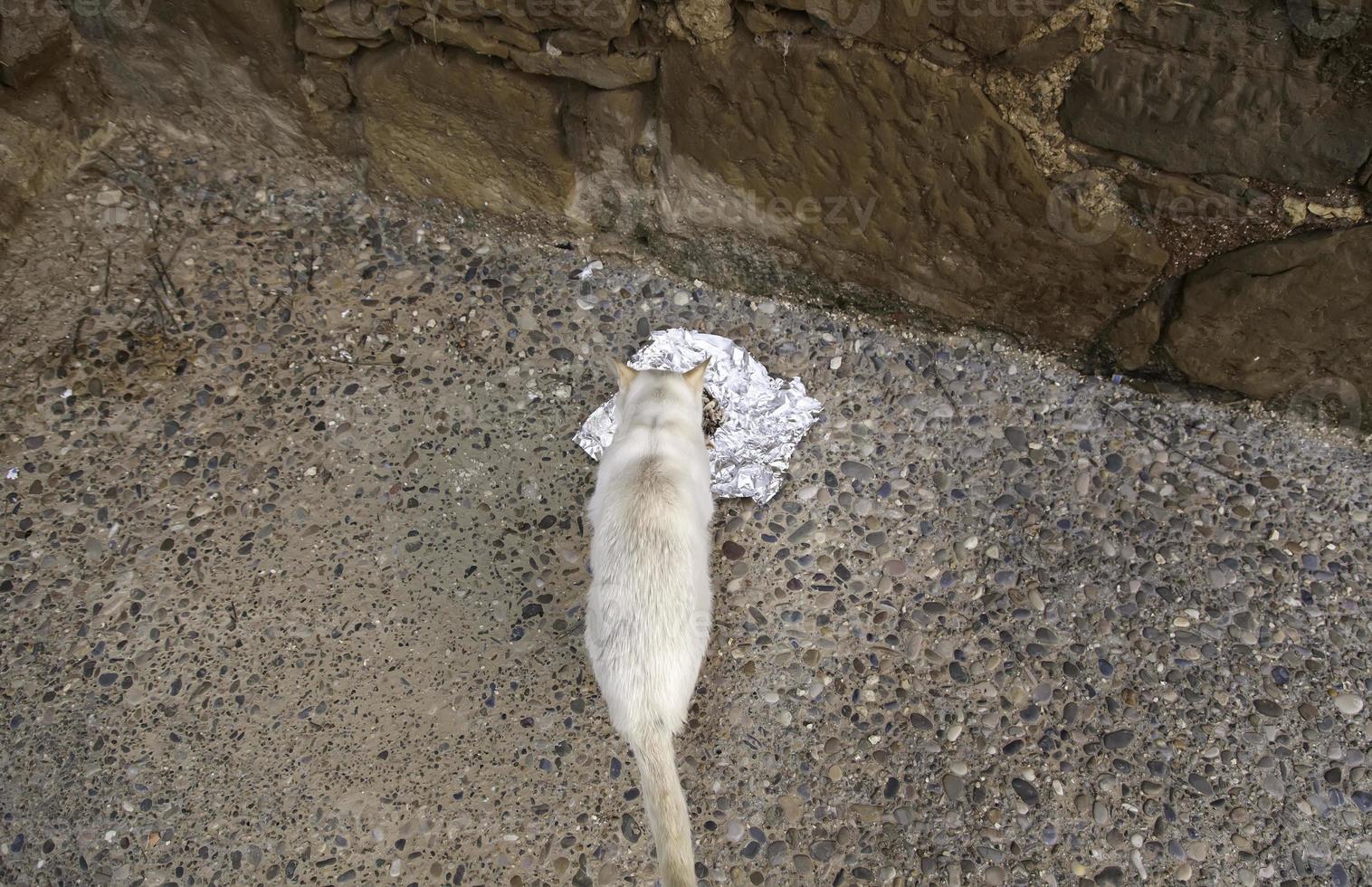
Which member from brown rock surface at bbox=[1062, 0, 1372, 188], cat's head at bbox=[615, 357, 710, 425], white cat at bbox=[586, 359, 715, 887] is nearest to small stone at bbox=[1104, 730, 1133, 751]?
white cat at bbox=[586, 359, 715, 887]

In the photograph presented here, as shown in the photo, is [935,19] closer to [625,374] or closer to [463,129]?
[625,374]

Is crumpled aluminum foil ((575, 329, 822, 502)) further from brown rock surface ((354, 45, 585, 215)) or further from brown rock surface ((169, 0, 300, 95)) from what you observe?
brown rock surface ((169, 0, 300, 95))

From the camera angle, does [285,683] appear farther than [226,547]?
No

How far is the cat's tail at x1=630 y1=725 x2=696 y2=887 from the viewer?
196 centimetres

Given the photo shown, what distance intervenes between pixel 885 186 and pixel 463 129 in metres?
1.57

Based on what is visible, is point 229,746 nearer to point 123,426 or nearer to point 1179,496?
point 123,426

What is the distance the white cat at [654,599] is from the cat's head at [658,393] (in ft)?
0.06

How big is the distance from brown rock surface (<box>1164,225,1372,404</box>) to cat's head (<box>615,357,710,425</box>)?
168 centimetres

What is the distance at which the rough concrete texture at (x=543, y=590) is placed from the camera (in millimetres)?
2412

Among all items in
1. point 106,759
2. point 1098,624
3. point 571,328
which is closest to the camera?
point 106,759

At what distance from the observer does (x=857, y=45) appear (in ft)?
8.52

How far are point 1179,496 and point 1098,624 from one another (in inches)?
23.3

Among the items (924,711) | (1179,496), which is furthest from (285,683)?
(1179,496)

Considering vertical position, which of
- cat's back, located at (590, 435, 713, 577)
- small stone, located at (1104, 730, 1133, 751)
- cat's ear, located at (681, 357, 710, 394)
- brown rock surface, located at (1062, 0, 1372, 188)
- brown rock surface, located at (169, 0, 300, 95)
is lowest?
small stone, located at (1104, 730, 1133, 751)
